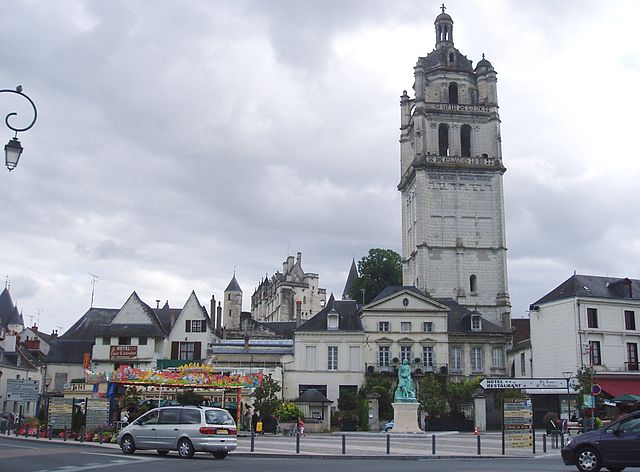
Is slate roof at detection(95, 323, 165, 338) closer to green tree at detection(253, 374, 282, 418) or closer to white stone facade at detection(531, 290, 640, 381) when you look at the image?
green tree at detection(253, 374, 282, 418)

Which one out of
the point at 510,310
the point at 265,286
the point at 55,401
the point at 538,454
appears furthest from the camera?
the point at 265,286

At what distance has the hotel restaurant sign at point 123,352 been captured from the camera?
185ft

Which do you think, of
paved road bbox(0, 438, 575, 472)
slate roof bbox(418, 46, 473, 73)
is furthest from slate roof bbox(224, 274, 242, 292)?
paved road bbox(0, 438, 575, 472)

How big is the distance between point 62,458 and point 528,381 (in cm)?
3501

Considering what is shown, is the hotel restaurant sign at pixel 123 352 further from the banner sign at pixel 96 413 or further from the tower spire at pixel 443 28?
the tower spire at pixel 443 28

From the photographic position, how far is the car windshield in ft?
76.2

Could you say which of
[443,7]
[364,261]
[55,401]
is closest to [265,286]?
[364,261]

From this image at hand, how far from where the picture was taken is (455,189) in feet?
242

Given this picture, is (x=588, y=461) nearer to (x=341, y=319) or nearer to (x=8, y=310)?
(x=341, y=319)

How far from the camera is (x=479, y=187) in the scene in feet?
243

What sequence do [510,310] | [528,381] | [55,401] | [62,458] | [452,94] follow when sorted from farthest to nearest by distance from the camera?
[452,94]
[510,310]
[528,381]
[55,401]
[62,458]

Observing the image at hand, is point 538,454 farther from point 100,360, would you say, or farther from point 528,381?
point 100,360

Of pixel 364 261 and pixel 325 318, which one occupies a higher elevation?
pixel 364 261

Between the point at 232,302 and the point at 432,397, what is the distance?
3012 inches
